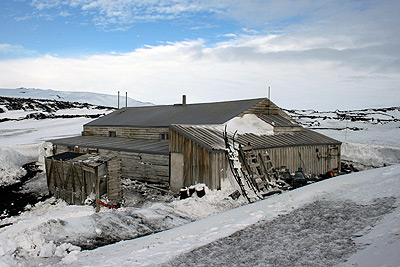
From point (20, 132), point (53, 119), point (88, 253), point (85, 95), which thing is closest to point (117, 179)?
point (88, 253)

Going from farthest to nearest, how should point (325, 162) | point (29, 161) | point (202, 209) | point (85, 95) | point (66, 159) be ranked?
point (85, 95), point (29, 161), point (325, 162), point (66, 159), point (202, 209)

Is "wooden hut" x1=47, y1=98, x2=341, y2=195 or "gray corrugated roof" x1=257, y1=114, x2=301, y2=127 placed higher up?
Answer: "gray corrugated roof" x1=257, y1=114, x2=301, y2=127

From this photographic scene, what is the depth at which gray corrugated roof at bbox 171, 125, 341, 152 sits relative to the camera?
16.1 m

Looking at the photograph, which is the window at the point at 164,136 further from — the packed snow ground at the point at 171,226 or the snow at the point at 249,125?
the packed snow ground at the point at 171,226

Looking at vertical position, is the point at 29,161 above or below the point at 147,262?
below

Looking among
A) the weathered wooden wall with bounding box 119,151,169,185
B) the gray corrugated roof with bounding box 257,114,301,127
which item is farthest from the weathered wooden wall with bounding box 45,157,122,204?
the gray corrugated roof with bounding box 257,114,301,127

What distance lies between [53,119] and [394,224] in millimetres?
60087

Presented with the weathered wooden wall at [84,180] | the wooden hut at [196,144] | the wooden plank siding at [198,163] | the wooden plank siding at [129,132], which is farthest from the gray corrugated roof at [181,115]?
the weathered wooden wall at [84,180]

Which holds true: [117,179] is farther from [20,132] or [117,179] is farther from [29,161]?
[20,132]

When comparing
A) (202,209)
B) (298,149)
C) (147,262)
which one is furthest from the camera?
(298,149)

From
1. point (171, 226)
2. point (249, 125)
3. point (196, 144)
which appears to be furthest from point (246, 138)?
point (171, 226)

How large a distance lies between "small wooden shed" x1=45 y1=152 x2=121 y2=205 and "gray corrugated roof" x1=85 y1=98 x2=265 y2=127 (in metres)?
9.39

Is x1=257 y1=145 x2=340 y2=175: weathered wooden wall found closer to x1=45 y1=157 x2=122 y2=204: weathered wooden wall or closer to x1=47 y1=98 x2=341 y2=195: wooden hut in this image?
x1=47 y1=98 x2=341 y2=195: wooden hut

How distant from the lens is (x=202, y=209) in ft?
41.1
